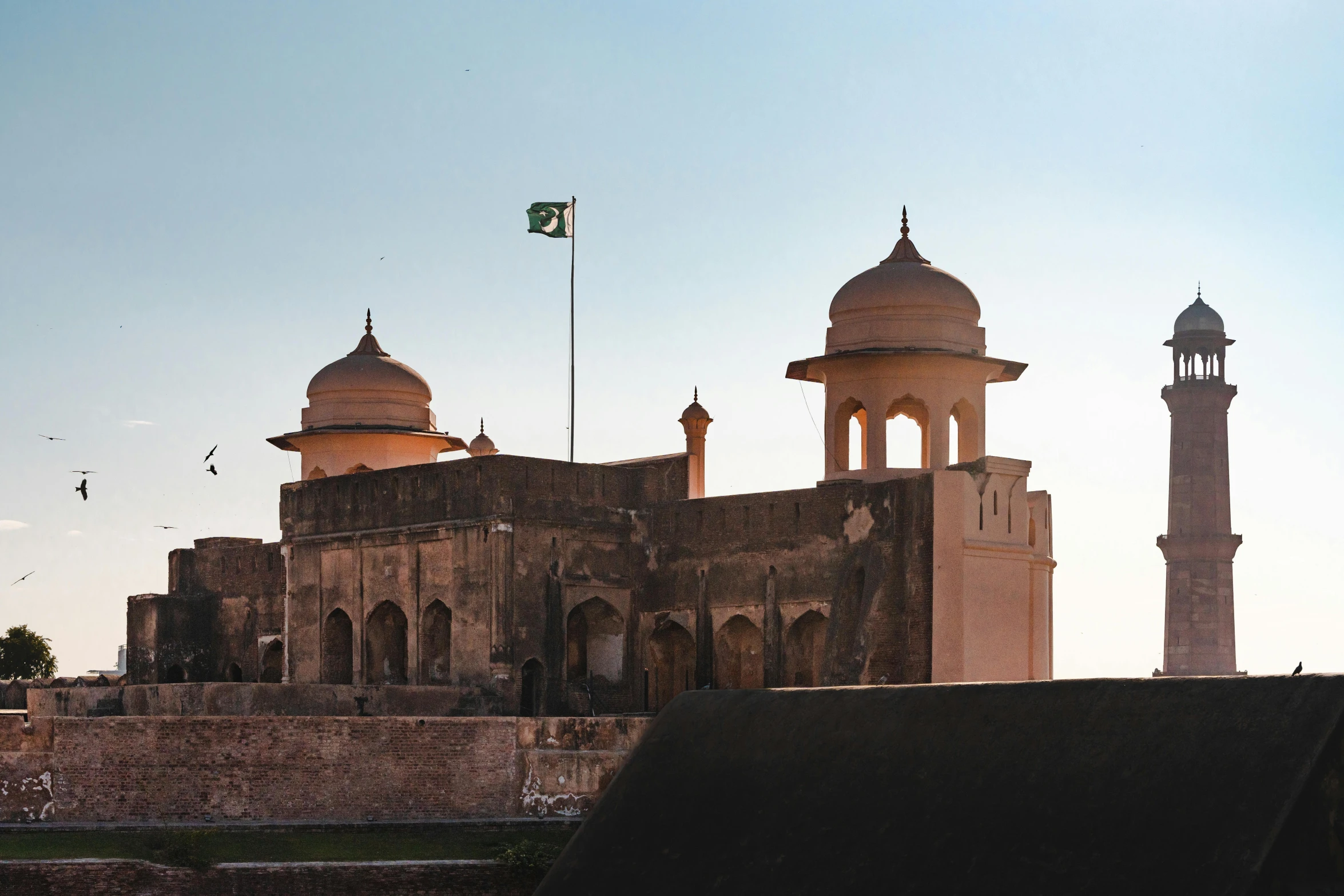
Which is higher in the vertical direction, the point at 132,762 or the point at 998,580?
the point at 998,580

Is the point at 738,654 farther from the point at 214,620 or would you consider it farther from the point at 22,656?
the point at 22,656

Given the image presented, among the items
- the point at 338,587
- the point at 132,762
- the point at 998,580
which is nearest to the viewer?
the point at 132,762

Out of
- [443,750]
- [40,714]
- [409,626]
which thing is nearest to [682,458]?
[409,626]

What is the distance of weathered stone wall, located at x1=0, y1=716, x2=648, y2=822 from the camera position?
18969 mm

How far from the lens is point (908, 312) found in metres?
26.3

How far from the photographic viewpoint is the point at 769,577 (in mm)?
24719

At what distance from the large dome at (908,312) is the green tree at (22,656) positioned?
1067 inches

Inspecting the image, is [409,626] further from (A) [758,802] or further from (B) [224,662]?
(A) [758,802]

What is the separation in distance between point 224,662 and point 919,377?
12.9 meters

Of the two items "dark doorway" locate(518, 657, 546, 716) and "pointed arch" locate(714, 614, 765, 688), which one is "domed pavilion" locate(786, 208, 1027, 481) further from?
"dark doorway" locate(518, 657, 546, 716)

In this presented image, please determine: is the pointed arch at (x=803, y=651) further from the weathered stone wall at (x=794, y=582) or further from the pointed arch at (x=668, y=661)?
the pointed arch at (x=668, y=661)

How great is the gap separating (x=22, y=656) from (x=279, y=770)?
1156 inches

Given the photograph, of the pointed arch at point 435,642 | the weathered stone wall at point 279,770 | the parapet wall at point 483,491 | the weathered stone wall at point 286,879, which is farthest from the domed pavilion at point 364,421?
the weathered stone wall at point 286,879

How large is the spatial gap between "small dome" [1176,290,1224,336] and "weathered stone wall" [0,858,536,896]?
37956 mm
